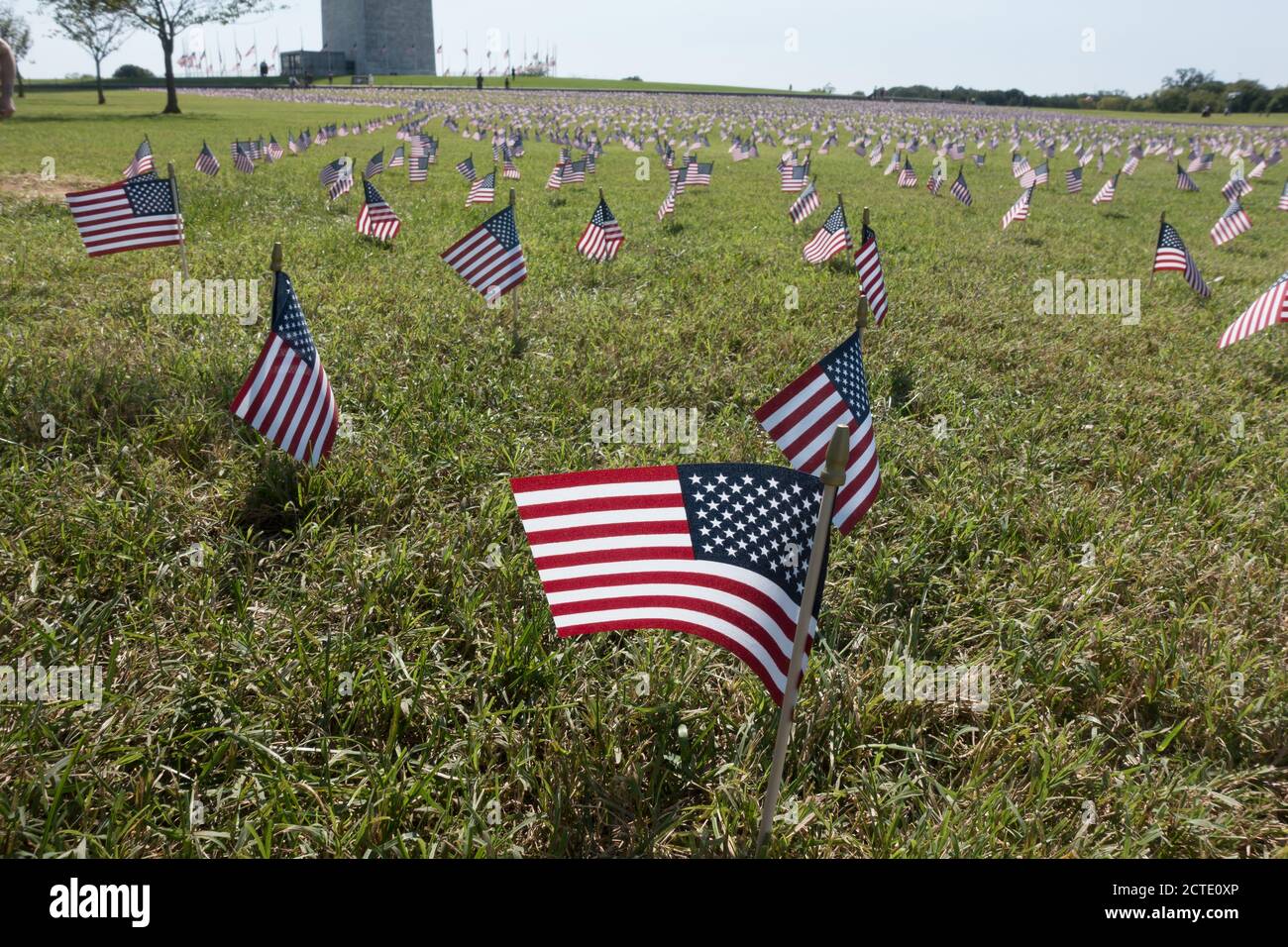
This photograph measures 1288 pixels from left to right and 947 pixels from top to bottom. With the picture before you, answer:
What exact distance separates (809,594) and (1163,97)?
117 meters

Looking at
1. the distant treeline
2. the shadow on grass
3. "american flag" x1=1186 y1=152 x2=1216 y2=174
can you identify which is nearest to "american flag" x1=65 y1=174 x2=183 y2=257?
the shadow on grass

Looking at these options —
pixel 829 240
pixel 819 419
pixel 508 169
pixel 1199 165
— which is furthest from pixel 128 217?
pixel 1199 165

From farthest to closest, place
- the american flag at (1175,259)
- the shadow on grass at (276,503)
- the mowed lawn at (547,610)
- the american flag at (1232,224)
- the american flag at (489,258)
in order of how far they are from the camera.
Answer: the american flag at (1232,224) → the american flag at (1175,259) → the american flag at (489,258) → the shadow on grass at (276,503) → the mowed lawn at (547,610)

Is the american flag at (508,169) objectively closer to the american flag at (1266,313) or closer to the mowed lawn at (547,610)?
the mowed lawn at (547,610)

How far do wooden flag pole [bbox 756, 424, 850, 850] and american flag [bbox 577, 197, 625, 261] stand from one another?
872 centimetres

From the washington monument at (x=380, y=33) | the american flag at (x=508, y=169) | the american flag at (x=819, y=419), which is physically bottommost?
the american flag at (x=819, y=419)

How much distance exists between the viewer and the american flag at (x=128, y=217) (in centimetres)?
684

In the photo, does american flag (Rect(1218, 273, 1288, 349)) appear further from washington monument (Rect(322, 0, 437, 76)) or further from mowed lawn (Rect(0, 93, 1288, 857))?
washington monument (Rect(322, 0, 437, 76))

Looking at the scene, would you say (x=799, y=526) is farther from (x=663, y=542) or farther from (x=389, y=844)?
(x=389, y=844)

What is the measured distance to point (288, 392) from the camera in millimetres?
4320

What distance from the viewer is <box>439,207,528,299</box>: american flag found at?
290 inches

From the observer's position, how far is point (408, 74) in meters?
115

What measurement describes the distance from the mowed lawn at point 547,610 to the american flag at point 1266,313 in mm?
589

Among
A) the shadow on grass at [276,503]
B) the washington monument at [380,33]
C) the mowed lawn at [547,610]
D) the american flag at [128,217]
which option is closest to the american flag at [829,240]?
the mowed lawn at [547,610]
